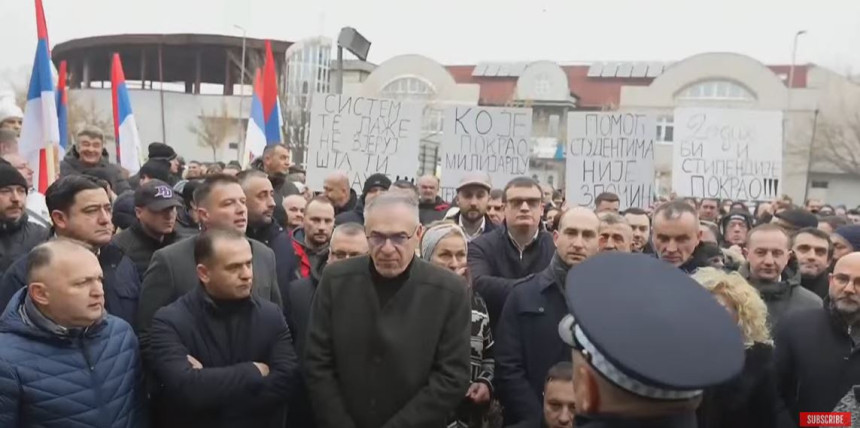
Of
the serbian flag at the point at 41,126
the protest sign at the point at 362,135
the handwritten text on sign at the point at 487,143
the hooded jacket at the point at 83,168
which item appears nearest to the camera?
the serbian flag at the point at 41,126

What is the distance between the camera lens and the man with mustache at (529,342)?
13.7ft

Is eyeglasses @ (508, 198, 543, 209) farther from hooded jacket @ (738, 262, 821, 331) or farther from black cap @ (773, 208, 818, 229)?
black cap @ (773, 208, 818, 229)

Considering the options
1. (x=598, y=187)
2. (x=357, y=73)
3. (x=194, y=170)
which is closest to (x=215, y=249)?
(x=598, y=187)

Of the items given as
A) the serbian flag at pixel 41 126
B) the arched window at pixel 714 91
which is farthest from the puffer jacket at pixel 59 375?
the arched window at pixel 714 91

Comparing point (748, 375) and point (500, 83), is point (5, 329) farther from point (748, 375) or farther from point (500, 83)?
point (500, 83)

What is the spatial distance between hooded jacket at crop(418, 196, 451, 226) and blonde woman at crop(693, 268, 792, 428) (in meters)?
4.58

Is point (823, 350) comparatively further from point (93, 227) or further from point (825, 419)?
point (93, 227)

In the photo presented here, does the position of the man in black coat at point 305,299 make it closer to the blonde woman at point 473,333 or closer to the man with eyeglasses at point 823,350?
the blonde woman at point 473,333

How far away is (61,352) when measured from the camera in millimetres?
3336

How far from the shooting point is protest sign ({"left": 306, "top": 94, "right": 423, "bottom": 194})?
9125mm

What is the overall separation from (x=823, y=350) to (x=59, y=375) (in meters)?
3.47

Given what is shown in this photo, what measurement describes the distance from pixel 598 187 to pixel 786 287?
3.81 m

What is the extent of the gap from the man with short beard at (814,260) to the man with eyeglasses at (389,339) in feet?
10.4

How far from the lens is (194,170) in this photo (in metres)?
10.9
